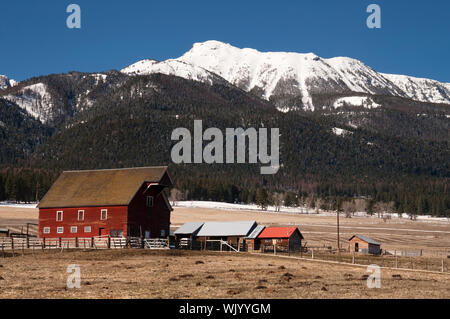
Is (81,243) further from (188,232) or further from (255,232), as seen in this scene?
(255,232)

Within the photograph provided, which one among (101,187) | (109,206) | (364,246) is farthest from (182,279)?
(364,246)

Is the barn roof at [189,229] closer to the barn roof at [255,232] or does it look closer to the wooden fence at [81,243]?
the barn roof at [255,232]

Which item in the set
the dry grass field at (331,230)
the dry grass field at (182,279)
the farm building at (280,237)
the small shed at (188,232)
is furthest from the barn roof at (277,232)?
the dry grass field at (182,279)

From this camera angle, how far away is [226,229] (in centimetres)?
9862

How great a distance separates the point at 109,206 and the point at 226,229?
24123mm

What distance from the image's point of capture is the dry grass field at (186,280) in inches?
1253

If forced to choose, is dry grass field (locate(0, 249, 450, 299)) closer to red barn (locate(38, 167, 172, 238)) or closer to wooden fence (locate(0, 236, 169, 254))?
wooden fence (locate(0, 236, 169, 254))

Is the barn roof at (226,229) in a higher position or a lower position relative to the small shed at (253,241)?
higher

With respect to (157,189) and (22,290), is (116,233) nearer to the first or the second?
(157,189)

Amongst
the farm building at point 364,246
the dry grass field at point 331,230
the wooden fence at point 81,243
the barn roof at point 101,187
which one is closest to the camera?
the wooden fence at point 81,243

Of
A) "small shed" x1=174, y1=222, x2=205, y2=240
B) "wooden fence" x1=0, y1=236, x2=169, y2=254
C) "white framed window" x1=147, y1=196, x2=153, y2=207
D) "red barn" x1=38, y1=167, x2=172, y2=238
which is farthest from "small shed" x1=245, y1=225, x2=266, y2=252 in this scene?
"wooden fence" x1=0, y1=236, x2=169, y2=254

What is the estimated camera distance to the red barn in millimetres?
78688

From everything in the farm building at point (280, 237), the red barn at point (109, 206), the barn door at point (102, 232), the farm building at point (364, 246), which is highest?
the red barn at point (109, 206)
